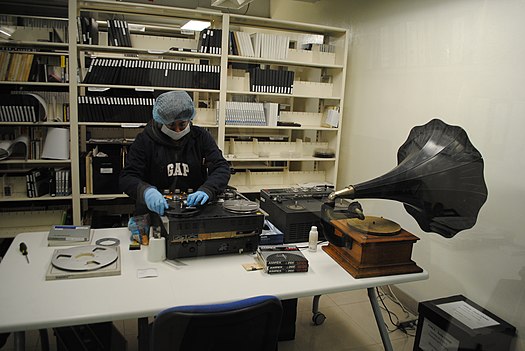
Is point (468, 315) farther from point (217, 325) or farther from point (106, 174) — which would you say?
point (106, 174)

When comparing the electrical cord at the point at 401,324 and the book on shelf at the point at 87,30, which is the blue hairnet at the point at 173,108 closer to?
the book on shelf at the point at 87,30

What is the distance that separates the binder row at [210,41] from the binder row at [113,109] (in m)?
0.65

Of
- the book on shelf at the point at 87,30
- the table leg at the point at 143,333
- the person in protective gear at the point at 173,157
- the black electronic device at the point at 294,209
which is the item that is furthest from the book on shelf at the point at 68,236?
the book on shelf at the point at 87,30

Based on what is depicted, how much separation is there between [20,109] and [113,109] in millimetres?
688

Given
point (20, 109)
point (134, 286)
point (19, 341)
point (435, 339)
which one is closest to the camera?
point (19, 341)

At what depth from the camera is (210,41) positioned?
3.48 meters

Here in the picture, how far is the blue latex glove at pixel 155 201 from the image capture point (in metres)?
1.84

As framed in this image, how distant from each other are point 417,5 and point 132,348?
2.97 m

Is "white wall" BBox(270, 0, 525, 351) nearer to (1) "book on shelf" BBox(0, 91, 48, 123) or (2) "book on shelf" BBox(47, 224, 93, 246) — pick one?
(2) "book on shelf" BBox(47, 224, 93, 246)

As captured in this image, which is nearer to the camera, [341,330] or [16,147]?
[341,330]

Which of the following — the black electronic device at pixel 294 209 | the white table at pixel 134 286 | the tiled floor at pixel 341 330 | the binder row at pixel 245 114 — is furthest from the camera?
the binder row at pixel 245 114

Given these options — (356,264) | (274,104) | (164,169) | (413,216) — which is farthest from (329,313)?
(274,104)

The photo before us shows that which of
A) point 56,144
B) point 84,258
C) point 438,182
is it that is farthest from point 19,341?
point 56,144

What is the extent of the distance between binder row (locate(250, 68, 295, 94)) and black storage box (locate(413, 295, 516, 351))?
223 centimetres
